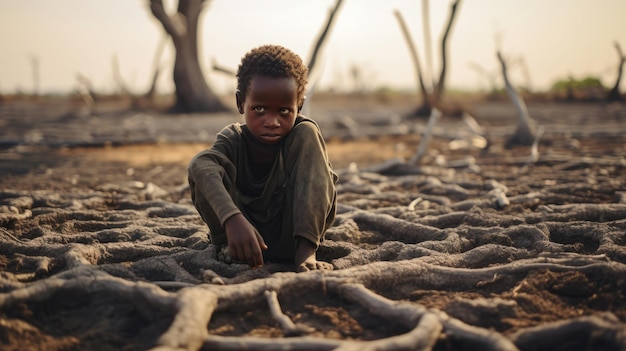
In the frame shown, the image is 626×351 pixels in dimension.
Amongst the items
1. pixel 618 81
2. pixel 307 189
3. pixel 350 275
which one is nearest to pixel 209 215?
pixel 307 189

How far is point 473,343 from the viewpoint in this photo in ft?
5.16

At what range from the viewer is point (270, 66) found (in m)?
2.16

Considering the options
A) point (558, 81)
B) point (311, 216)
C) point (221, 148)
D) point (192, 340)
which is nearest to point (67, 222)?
point (221, 148)

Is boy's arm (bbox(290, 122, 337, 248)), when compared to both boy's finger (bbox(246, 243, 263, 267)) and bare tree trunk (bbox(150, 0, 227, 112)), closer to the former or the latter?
boy's finger (bbox(246, 243, 263, 267))

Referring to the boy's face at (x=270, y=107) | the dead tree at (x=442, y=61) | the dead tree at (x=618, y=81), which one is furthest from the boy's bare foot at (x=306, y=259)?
the dead tree at (x=618, y=81)

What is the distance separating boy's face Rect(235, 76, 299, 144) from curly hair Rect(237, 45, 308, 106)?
0.03 meters

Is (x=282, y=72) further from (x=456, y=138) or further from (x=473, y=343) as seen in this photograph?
(x=456, y=138)

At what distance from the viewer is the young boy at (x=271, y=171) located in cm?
212

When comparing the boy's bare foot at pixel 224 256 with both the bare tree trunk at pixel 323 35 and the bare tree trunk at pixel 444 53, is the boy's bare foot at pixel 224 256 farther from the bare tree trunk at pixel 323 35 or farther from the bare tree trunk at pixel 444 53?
the bare tree trunk at pixel 444 53

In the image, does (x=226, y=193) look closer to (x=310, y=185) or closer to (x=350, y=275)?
(x=310, y=185)

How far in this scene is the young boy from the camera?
212 cm

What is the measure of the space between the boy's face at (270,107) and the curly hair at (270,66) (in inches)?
1.0

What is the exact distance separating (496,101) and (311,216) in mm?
19290

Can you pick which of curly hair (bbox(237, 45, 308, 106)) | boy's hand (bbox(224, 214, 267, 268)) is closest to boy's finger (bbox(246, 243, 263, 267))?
boy's hand (bbox(224, 214, 267, 268))
